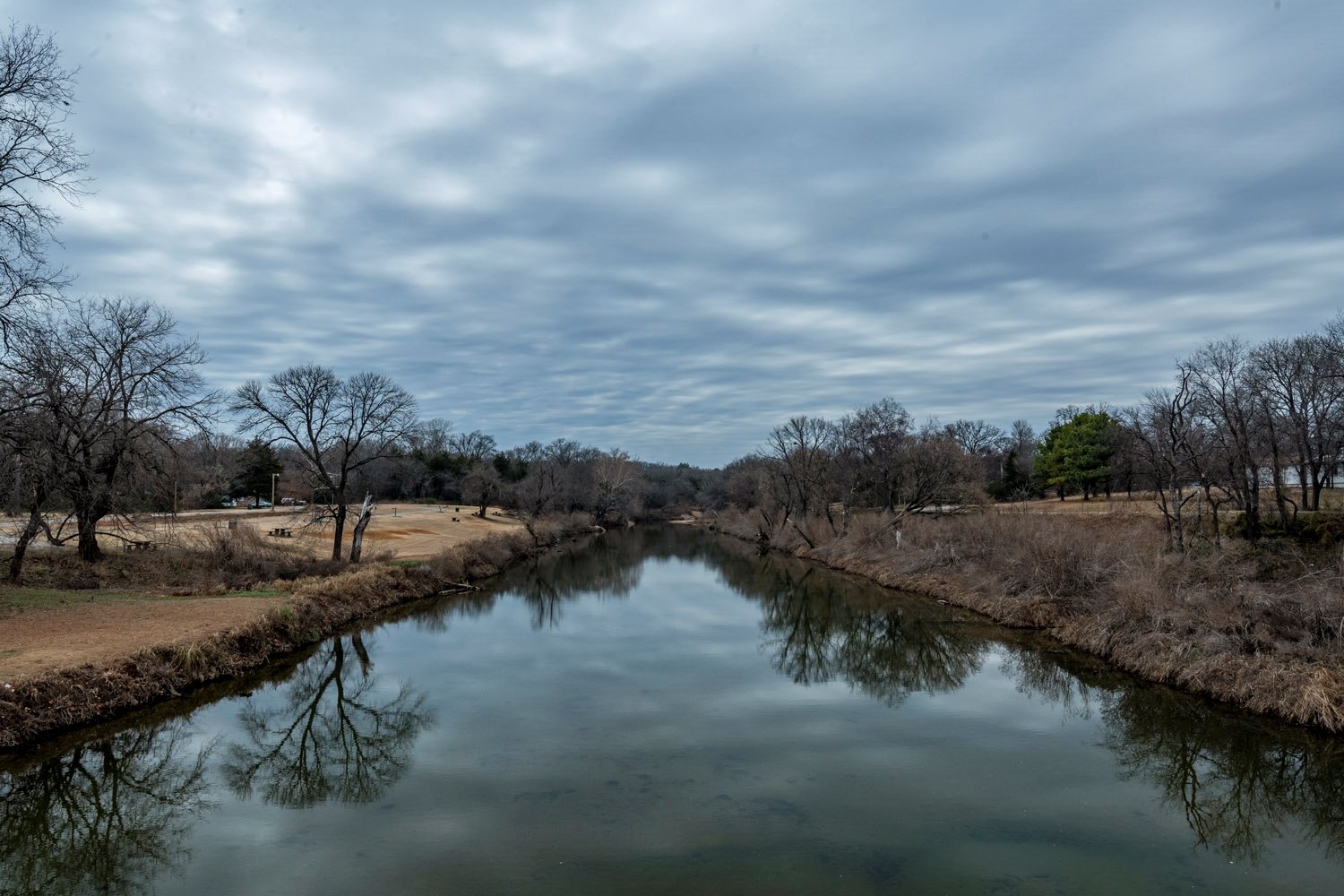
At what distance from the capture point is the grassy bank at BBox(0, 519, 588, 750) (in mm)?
11773

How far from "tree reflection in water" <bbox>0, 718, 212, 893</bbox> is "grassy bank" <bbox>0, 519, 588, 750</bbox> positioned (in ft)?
2.55

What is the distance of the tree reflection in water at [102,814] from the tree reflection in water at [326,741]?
83 centimetres

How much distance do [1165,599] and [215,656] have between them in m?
21.5

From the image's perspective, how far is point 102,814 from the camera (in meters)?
9.92

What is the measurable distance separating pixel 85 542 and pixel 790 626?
2236 centimetres

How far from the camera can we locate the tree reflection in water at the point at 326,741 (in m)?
11.2

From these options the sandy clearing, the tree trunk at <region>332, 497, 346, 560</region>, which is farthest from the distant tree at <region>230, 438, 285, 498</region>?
the sandy clearing

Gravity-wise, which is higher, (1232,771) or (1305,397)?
(1305,397)

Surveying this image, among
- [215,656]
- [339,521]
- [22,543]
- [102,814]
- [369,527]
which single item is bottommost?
[102,814]

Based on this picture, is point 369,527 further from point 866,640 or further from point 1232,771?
point 1232,771

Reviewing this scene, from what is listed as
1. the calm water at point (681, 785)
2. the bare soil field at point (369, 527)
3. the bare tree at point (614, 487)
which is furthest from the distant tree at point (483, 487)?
the calm water at point (681, 785)

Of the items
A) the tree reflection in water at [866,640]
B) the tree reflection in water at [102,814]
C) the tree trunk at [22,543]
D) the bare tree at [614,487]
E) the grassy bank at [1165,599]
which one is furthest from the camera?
the bare tree at [614,487]

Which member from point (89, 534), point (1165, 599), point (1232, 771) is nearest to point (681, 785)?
point (1232, 771)

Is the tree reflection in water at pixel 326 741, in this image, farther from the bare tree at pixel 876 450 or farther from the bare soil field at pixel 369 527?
the bare tree at pixel 876 450
